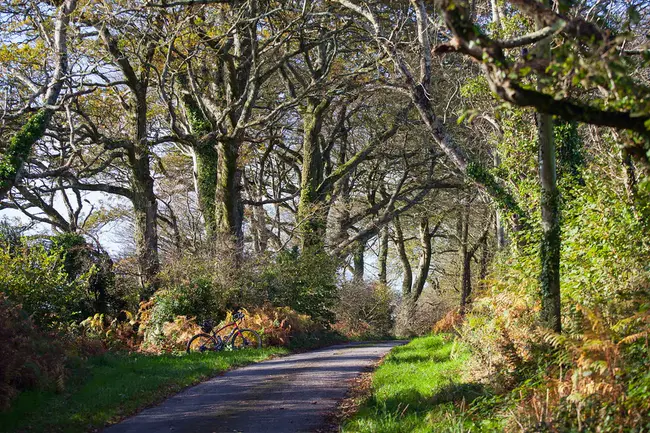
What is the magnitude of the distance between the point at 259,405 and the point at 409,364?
4240 mm

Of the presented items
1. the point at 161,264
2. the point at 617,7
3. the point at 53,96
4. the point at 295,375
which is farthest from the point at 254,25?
the point at 295,375

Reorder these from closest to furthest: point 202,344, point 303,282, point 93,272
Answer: point 202,344, point 93,272, point 303,282

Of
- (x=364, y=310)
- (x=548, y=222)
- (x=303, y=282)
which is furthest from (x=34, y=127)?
(x=364, y=310)

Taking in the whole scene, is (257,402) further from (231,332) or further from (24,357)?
(231,332)

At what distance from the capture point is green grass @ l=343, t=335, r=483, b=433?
8297 mm

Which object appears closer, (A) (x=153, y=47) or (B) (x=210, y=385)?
(B) (x=210, y=385)

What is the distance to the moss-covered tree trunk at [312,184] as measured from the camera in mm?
25875

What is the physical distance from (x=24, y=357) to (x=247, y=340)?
8.61 meters

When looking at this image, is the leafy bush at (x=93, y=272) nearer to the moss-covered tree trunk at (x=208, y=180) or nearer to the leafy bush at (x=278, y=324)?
the moss-covered tree trunk at (x=208, y=180)

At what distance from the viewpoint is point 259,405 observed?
10562 millimetres

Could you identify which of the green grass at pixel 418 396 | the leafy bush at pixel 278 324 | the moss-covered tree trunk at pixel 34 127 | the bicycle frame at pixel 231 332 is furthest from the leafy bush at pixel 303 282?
the green grass at pixel 418 396

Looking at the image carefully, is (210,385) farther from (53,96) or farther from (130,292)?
(130,292)

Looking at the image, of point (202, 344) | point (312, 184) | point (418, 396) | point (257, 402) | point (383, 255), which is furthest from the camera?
point (383, 255)

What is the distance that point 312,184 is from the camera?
2802cm
